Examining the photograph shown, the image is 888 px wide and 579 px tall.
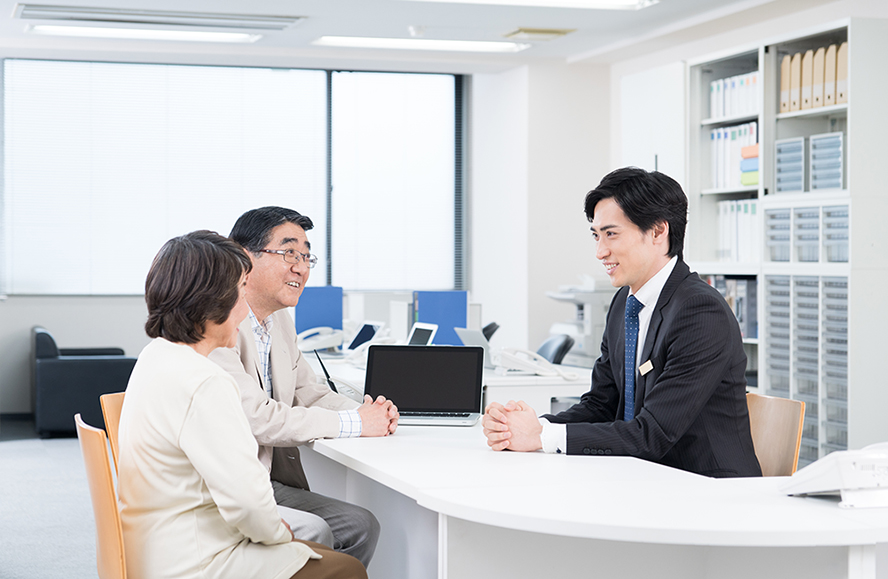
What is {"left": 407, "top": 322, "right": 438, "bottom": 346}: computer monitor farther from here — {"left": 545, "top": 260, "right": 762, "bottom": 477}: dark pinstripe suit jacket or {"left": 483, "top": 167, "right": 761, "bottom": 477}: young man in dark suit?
{"left": 545, "top": 260, "right": 762, "bottom": 477}: dark pinstripe suit jacket

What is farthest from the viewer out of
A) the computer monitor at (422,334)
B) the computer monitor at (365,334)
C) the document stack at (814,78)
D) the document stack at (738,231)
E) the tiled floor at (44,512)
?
the document stack at (738,231)

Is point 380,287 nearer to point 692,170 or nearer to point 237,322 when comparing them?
point 692,170

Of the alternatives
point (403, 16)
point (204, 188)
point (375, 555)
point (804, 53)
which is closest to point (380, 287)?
point (204, 188)

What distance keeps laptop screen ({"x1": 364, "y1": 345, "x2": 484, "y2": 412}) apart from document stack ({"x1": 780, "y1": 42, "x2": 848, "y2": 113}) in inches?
128

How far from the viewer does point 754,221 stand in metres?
5.69

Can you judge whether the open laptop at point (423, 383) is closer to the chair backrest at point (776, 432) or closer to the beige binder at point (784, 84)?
the chair backrest at point (776, 432)

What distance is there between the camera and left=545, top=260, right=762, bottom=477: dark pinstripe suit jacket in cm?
224

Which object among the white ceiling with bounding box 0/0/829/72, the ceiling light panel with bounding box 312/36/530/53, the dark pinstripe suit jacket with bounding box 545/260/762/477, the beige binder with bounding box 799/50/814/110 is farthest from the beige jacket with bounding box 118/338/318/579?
the ceiling light panel with bounding box 312/36/530/53

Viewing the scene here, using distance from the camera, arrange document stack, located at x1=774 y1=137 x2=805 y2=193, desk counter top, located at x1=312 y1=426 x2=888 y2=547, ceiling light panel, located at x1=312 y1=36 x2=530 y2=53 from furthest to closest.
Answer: ceiling light panel, located at x1=312 y1=36 x2=530 y2=53, document stack, located at x1=774 y1=137 x2=805 y2=193, desk counter top, located at x1=312 y1=426 x2=888 y2=547

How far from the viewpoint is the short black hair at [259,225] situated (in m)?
2.85

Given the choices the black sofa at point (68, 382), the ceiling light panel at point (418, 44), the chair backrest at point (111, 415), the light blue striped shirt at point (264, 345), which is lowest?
the black sofa at point (68, 382)

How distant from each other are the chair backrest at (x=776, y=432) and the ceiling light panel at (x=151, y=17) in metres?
5.06

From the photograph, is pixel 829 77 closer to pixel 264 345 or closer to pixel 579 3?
pixel 579 3

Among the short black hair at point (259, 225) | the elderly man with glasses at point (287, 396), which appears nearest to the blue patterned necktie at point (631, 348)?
the elderly man with glasses at point (287, 396)
